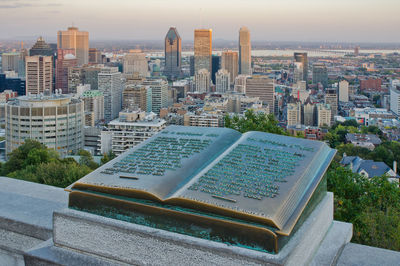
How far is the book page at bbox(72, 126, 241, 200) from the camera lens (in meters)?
4.23

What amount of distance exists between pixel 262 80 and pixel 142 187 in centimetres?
7635

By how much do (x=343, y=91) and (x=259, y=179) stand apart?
81999mm

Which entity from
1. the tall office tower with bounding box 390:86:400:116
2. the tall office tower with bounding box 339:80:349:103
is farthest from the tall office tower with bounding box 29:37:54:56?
the tall office tower with bounding box 390:86:400:116

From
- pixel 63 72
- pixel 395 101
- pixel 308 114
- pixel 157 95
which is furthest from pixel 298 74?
pixel 63 72

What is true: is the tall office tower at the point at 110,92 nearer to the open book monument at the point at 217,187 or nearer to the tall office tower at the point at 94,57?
the open book monument at the point at 217,187

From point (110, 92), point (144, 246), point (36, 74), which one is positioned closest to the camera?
point (144, 246)

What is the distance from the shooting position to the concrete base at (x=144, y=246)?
145 inches

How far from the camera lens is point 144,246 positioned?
13.3ft

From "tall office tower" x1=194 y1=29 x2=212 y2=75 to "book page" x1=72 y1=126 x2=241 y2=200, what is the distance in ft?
372

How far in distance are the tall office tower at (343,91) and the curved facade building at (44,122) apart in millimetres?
56356

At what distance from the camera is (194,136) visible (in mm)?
5449

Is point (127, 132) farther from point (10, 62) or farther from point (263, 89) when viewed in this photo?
point (10, 62)

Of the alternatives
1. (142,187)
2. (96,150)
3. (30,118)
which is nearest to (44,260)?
(142,187)

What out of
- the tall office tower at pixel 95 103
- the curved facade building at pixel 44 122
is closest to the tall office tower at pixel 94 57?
the tall office tower at pixel 95 103
